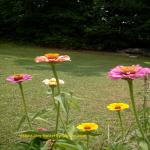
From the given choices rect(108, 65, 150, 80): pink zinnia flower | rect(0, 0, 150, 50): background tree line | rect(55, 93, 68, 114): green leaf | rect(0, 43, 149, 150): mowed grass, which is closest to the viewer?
rect(108, 65, 150, 80): pink zinnia flower

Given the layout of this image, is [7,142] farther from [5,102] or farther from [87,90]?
[87,90]

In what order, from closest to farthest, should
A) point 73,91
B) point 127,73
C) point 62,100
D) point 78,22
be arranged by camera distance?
point 127,73 < point 62,100 < point 73,91 < point 78,22

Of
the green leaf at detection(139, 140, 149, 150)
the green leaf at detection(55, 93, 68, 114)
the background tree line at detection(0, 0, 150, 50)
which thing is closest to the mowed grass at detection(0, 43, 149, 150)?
the green leaf at detection(55, 93, 68, 114)

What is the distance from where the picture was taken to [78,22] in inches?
602

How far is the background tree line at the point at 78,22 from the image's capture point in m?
14.1

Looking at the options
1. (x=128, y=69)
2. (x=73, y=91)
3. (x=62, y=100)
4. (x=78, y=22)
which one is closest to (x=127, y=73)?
(x=128, y=69)

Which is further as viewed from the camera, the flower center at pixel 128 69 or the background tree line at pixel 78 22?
the background tree line at pixel 78 22

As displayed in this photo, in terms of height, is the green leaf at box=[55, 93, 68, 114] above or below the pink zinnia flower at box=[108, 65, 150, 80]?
below

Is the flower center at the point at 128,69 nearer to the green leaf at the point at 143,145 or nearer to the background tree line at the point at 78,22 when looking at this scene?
the green leaf at the point at 143,145

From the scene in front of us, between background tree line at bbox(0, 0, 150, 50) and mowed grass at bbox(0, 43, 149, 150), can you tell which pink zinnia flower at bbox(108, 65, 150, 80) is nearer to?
mowed grass at bbox(0, 43, 149, 150)

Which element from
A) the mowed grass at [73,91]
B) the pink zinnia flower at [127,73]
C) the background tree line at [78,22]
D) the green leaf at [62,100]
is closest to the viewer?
the pink zinnia flower at [127,73]

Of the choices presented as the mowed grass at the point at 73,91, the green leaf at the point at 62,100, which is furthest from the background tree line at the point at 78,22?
the green leaf at the point at 62,100

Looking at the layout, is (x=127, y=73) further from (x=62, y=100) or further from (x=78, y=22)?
(x=78, y=22)

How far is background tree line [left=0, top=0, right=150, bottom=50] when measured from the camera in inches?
555
